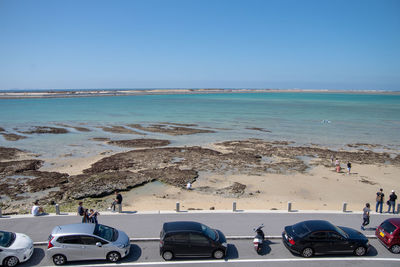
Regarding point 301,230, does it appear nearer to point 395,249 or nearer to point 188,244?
point 395,249

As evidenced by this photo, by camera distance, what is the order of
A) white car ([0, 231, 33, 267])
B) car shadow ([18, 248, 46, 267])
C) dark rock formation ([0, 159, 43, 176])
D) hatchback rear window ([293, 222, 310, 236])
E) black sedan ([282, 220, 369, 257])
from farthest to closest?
dark rock formation ([0, 159, 43, 176]) < hatchback rear window ([293, 222, 310, 236]) < black sedan ([282, 220, 369, 257]) < car shadow ([18, 248, 46, 267]) < white car ([0, 231, 33, 267])

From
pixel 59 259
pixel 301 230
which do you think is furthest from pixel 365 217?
pixel 59 259

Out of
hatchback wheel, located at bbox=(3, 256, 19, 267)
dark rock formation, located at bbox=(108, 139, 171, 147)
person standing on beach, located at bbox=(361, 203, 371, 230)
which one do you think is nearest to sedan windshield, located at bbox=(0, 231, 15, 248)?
hatchback wheel, located at bbox=(3, 256, 19, 267)

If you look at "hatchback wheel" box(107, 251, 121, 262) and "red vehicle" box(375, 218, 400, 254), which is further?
"red vehicle" box(375, 218, 400, 254)

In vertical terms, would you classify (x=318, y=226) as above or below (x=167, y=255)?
above

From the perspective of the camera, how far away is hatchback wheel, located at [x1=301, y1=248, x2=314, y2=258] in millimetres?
11430

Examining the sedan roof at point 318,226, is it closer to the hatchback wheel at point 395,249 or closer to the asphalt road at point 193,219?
the asphalt road at point 193,219

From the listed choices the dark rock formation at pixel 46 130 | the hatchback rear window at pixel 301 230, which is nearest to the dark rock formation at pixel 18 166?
the dark rock formation at pixel 46 130

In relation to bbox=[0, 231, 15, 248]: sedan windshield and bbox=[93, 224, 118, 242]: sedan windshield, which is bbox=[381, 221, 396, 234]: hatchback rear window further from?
bbox=[0, 231, 15, 248]: sedan windshield

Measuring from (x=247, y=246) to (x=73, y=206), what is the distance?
12.4 m

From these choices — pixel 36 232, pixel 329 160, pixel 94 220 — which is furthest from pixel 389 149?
pixel 36 232

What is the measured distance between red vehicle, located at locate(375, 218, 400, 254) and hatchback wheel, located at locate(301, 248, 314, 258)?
3.61 metres

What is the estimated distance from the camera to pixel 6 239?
10719 mm

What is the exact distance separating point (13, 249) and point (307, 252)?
38.2 ft
